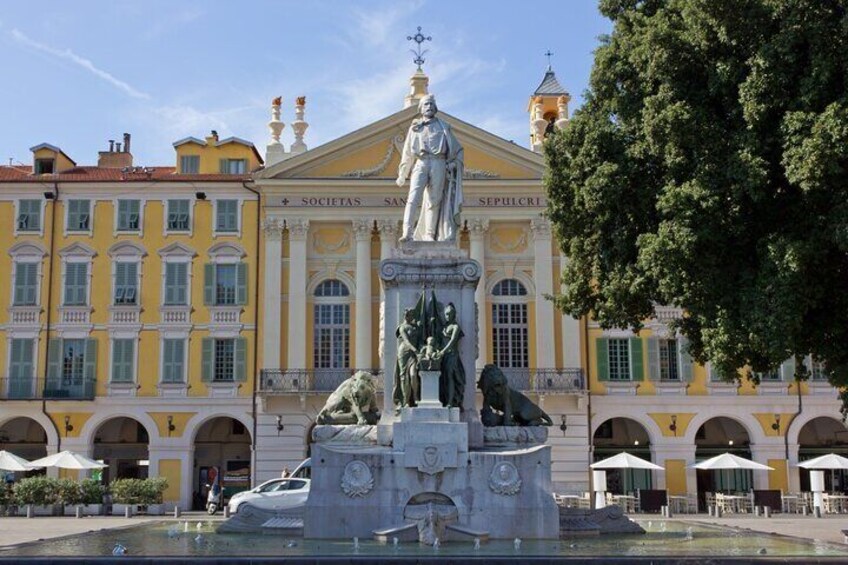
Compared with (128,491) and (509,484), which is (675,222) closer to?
(509,484)

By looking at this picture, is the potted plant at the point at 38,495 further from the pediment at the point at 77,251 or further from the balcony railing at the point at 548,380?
the balcony railing at the point at 548,380

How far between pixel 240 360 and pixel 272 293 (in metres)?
3.05

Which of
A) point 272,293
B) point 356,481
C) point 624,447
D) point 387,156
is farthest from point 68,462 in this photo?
point 356,481

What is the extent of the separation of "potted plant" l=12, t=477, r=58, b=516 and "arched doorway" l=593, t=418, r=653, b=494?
69.5 feet

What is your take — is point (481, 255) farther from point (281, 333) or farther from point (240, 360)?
point (240, 360)

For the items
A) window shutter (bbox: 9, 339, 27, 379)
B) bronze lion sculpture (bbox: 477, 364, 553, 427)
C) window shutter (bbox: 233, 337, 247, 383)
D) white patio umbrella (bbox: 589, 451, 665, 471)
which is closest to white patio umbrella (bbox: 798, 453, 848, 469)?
white patio umbrella (bbox: 589, 451, 665, 471)

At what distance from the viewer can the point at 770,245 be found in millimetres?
17219

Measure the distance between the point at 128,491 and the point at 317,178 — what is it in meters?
15.0

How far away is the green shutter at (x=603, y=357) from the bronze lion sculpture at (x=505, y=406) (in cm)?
2773

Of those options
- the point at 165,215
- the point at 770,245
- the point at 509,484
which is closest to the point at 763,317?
the point at 770,245

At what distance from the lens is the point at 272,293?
43.5 m

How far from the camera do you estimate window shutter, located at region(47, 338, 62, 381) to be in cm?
4306

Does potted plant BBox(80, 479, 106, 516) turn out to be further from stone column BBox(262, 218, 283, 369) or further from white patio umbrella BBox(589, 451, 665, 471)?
white patio umbrella BBox(589, 451, 665, 471)

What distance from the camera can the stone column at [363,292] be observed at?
42688 millimetres
